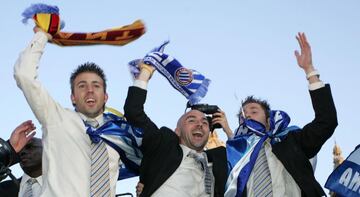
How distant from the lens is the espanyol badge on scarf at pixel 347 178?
20.0ft

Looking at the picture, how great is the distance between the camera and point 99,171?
5.36 metres

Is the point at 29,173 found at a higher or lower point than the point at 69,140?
lower

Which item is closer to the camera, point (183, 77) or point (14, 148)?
point (14, 148)

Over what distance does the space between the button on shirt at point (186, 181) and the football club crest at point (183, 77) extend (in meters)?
0.78

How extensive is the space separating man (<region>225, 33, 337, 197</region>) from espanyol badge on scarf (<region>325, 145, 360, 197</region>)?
1.20ft

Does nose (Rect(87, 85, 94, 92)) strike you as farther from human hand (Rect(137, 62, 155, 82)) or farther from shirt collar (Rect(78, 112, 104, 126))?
human hand (Rect(137, 62, 155, 82))

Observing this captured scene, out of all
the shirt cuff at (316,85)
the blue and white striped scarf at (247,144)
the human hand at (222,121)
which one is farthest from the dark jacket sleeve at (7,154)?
the shirt cuff at (316,85)

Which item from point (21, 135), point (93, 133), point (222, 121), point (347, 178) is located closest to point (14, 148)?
point (21, 135)

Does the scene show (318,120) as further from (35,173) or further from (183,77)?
(35,173)

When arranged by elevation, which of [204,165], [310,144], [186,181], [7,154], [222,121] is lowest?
[186,181]

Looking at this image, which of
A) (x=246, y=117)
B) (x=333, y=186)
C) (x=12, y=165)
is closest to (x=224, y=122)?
(x=246, y=117)

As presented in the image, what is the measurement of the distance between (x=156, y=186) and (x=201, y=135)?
0.75 m

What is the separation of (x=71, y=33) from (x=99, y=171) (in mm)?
1318

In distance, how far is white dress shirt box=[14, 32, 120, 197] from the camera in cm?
519
